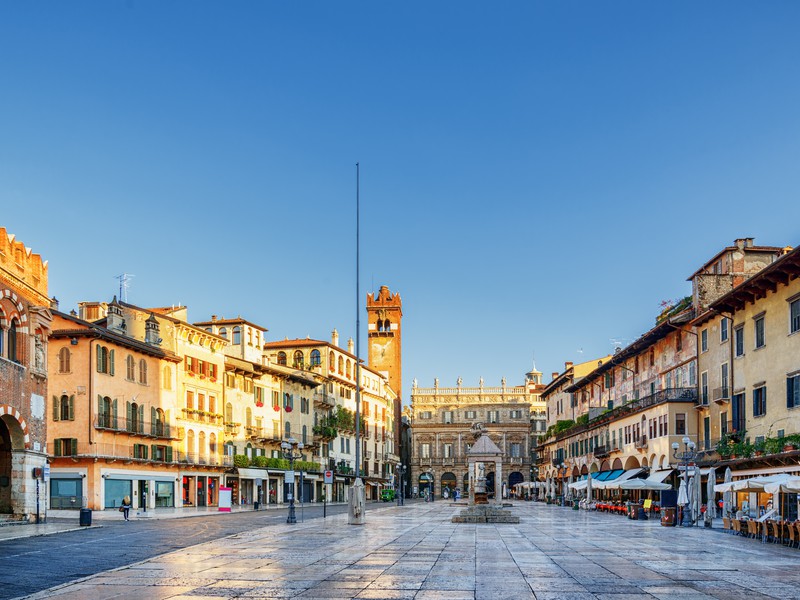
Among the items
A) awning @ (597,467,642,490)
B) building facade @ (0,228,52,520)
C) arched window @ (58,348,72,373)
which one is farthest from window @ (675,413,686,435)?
arched window @ (58,348,72,373)

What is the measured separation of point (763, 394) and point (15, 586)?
3671 cm

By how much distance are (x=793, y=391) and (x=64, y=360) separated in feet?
142

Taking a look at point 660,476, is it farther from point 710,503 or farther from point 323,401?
point 323,401

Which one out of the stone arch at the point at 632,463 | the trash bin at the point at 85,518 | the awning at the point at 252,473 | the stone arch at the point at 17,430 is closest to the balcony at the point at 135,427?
the awning at the point at 252,473

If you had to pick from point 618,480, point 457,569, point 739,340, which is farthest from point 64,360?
point 457,569

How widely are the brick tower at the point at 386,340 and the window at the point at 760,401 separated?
100369 mm

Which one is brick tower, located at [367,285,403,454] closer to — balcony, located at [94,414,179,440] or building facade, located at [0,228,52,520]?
balcony, located at [94,414,179,440]

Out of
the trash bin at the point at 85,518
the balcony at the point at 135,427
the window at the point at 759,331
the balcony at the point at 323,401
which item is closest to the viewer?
the trash bin at the point at 85,518

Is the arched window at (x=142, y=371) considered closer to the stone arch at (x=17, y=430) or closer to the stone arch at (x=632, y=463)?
the stone arch at (x=17, y=430)

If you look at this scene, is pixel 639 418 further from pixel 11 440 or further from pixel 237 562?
pixel 237 562

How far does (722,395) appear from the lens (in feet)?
169

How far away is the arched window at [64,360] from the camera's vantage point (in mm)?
59688

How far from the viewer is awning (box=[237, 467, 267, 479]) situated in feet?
260

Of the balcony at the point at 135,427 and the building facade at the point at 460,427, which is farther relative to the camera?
the building facade at the point at 460,427
